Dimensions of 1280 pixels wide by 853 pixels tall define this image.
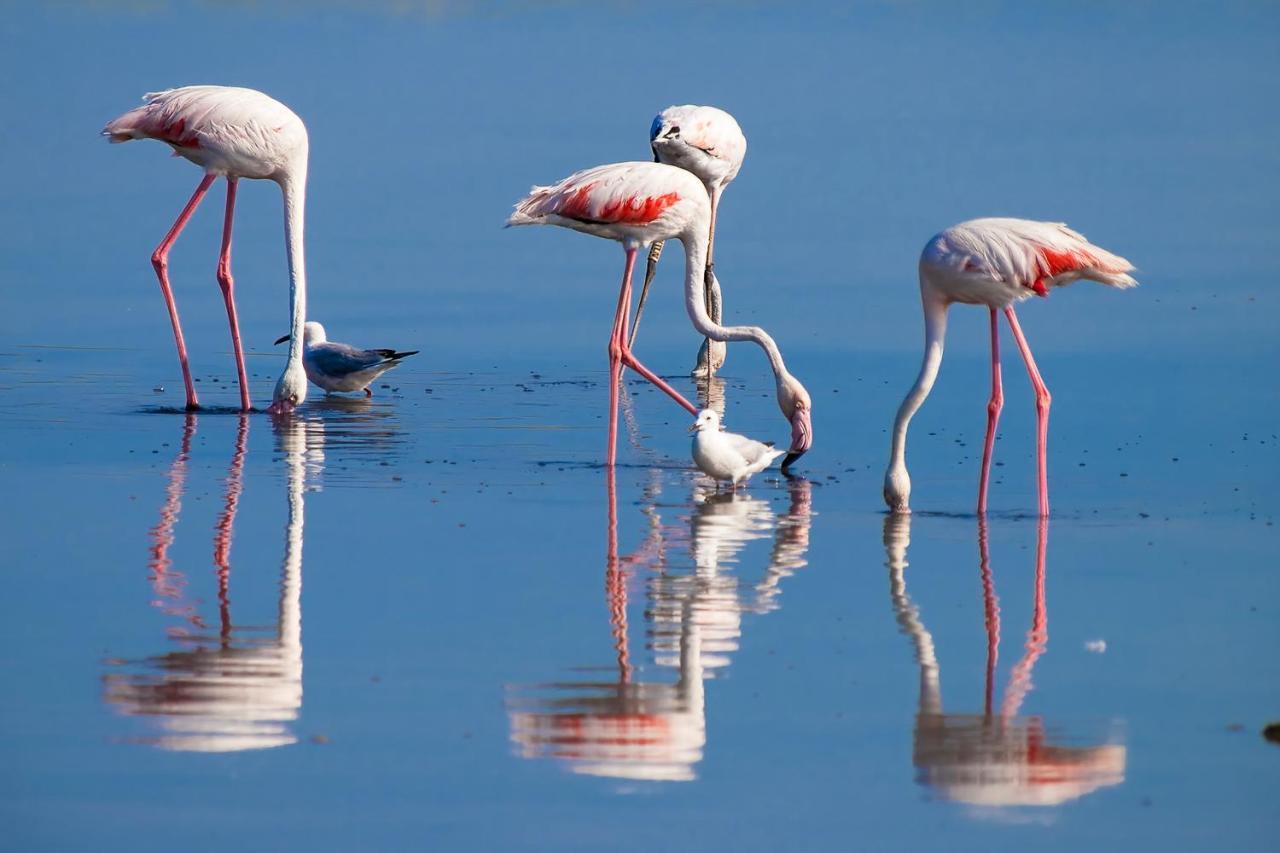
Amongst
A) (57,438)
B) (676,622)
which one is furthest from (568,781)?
(57,438)

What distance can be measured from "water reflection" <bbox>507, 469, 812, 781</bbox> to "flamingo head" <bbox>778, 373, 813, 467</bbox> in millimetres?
1188

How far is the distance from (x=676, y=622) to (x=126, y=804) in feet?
7.15

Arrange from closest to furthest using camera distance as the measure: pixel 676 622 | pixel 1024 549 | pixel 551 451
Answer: pixel 676 622 < pixel 1024 549 < pixel 551 451

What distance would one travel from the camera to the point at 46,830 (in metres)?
4.33

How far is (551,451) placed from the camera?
33.6 ft

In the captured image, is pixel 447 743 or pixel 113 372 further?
pixel 113 372

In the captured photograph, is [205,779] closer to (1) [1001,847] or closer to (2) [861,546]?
(1) [1001,847]

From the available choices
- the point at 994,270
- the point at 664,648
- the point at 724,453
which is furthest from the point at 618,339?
the point at 664,648

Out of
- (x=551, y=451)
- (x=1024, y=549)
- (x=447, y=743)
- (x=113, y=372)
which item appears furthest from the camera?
(x=113, y=372)

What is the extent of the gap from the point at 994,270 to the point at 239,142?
15.9ft

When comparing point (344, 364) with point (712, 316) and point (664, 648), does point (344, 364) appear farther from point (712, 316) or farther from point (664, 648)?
point (664, 648)

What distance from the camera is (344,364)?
12.5m

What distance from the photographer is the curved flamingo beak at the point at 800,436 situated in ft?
32.3

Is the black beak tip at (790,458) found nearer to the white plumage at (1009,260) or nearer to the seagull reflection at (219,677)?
the white plumage at (1009,260)
